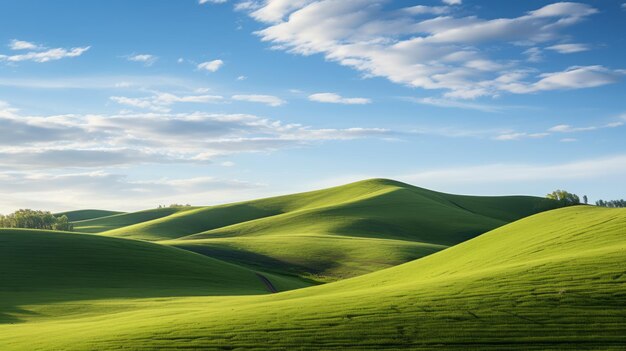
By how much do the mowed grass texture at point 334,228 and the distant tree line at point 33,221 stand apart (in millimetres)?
11497

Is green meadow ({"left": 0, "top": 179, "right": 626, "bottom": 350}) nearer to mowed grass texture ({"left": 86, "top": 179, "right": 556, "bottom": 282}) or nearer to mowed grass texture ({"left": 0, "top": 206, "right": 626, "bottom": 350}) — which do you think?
mowed grass texture ({"left": 0, "top": 206, "right": 626, "bottom": 350})

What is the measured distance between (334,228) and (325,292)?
68789mm

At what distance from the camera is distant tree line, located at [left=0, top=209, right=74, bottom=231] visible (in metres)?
128

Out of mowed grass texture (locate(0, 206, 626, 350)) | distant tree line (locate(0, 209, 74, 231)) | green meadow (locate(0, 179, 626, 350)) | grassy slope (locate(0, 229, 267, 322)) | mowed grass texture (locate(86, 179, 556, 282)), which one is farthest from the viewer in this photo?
distant tree line (locate(0, 209, 74, 231))

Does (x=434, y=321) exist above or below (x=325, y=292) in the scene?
above

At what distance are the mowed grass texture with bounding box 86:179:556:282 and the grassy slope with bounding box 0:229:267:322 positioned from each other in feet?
35.1

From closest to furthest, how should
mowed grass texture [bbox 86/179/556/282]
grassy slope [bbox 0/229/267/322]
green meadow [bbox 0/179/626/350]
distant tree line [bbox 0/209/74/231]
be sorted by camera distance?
green meadow [bbox 0/179/626/350], grassy slope [bbox 0/229/267/322], mowed grass texture [bbox 86/179/556/282], distant tree line [bbox 0/209/74/231]

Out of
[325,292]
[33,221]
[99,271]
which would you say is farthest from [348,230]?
[33,221]

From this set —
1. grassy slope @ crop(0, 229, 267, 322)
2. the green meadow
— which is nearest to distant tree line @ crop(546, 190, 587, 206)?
the green meadow

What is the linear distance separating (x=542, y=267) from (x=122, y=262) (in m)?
46.6

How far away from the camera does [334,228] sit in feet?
349

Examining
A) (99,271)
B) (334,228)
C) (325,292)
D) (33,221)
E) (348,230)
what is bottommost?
(325,292)

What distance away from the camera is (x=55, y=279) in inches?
2076

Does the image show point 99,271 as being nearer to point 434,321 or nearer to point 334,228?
point 434,321
